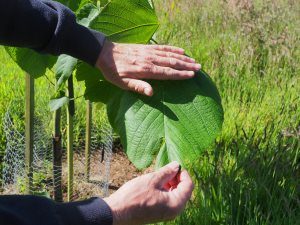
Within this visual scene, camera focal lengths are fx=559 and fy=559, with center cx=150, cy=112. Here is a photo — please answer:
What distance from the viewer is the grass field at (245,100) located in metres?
2.21

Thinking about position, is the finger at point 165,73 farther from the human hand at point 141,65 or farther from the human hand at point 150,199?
the human hand at point 150,199

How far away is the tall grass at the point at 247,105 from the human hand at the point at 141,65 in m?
0.82

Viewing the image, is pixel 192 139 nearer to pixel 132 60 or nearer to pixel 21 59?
pixel 132 60

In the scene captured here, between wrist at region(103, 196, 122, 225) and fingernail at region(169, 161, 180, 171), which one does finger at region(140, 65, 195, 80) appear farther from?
wrist at region(103, 196, 122, 225)

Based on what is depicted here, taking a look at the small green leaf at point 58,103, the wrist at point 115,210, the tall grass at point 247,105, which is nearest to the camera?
the wrist at point 115,210

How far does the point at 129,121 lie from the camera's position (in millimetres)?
1381

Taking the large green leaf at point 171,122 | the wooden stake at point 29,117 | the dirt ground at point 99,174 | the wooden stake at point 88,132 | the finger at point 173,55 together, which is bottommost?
the dirt ground at point 99,174

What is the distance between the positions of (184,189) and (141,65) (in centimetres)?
32

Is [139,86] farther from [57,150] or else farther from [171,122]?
[57,150]

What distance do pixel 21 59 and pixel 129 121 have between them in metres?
0.55

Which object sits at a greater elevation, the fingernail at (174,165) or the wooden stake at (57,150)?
the fingernail at (174,165)

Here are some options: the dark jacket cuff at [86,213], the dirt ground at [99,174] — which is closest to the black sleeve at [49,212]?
the dark jacket cuff at [86,213]

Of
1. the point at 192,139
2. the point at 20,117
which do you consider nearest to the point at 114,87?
the point at 192,139


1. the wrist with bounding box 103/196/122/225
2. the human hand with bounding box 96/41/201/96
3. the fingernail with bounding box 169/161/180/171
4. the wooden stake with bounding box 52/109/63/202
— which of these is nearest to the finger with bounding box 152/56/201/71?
the human hand with bounding box 96/41/201/96
